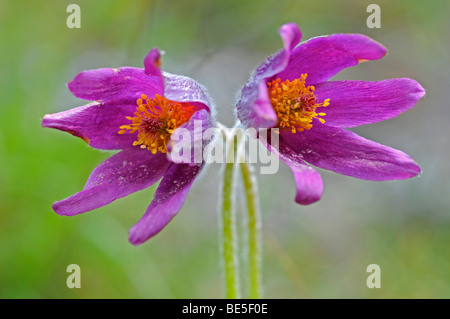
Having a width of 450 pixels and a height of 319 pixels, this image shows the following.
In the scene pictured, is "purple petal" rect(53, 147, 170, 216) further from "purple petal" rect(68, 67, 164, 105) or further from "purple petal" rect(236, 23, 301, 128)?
"purple petal" rect(236, 23, 301, 128)

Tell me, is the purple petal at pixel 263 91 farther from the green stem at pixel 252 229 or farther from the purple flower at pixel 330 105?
the green stem at pixel 252 229

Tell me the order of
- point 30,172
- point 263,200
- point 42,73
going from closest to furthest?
1. point 30,172
2. point 42,73
3. point 263,200

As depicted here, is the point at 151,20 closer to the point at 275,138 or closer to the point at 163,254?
the point at 163,254

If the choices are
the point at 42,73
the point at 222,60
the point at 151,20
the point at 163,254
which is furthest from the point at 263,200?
the point at 42,73

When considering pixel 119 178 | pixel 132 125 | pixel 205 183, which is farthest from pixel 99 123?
pixel 205 183

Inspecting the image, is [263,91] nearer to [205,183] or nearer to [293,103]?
[293,103]

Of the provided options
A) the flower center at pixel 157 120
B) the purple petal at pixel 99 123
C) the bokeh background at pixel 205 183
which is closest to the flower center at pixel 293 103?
the flower center at pixel 157 120
